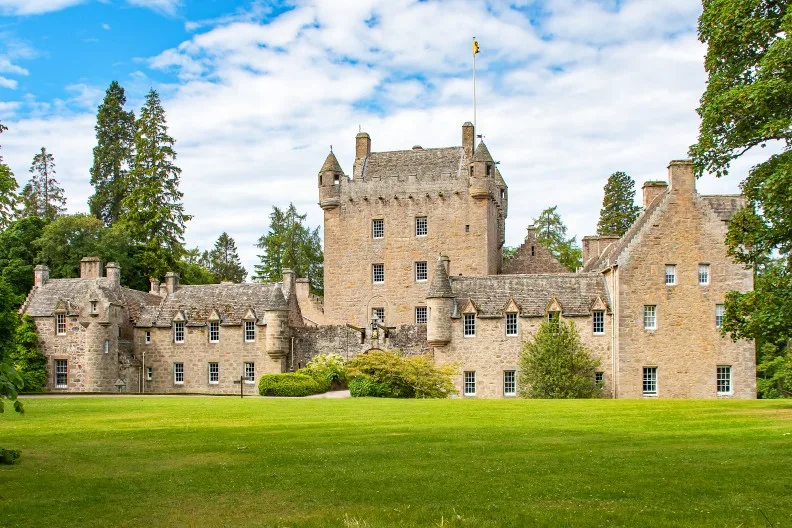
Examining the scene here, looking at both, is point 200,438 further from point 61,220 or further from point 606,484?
point 61,220

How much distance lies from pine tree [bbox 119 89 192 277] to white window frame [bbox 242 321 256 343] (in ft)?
55.2

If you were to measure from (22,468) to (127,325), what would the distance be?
123 ft

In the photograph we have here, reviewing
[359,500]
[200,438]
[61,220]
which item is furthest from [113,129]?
[359,500]

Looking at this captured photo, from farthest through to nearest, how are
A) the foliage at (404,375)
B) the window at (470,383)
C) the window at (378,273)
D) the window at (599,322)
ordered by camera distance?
the window at (378,273) < the window at (470,383) < the window at (599,322) < the foliage at (404,375)

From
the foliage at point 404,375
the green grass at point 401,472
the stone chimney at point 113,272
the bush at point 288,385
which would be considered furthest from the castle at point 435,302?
the green grass at point 401,472

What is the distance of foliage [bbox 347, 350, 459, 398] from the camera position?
129 ft

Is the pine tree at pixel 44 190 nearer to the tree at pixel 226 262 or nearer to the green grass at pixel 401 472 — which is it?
the tree at pixel 226 262

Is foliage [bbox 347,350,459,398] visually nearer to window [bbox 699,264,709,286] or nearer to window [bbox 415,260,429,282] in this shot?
window [bbox 415,260,429,282]

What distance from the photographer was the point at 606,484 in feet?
40.5

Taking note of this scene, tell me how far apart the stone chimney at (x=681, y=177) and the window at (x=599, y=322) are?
7019 millimetres

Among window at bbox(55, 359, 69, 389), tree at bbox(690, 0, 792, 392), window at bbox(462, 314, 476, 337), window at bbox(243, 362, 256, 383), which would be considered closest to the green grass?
tree at bbox(690, 0, 792, 392)

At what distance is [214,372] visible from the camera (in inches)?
1933

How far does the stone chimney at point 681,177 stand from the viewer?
42.1 meters

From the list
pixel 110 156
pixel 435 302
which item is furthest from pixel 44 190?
pixel 435 302
